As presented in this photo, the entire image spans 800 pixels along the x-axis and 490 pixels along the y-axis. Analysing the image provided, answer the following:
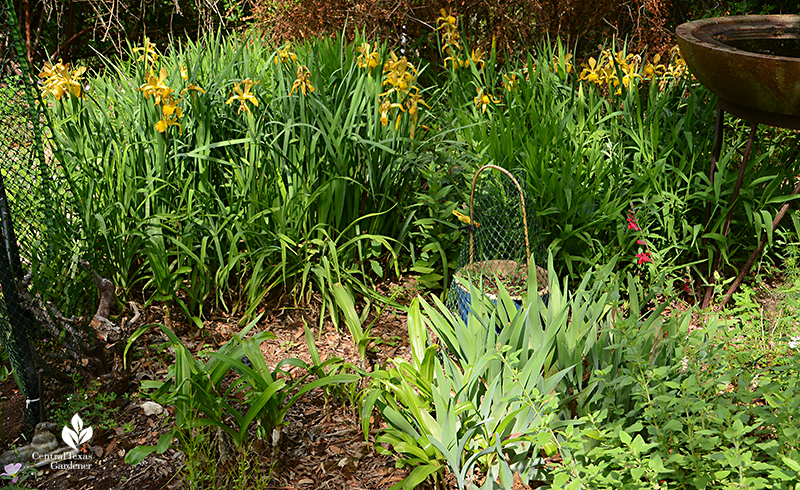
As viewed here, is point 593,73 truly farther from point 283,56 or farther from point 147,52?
point 147,52

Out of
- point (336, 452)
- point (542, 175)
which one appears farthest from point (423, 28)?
point (336, 452)

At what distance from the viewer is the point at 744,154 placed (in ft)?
7.95

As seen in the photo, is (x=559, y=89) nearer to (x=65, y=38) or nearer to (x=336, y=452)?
(x=336, y=452)

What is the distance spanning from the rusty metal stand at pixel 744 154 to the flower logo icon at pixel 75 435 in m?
2.31

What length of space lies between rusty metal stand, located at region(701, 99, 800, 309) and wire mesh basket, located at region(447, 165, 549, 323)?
0.77 meters

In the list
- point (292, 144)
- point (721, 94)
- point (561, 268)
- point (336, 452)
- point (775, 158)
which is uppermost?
point (721, 94)

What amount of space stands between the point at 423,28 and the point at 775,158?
2.55 meters

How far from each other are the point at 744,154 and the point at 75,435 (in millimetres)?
2624

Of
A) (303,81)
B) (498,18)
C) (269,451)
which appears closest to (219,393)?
(269,451)

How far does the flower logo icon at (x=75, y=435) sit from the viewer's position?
1.90 metres

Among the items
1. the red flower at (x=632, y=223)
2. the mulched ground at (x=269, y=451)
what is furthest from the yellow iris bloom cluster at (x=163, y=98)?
the red flower at (x=632, y=223)

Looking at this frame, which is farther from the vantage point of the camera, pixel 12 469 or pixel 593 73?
pixel 593 73

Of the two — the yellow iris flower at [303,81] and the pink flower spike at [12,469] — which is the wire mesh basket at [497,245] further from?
the pink flower spike at [12,469]

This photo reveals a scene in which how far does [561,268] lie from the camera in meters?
2.68
